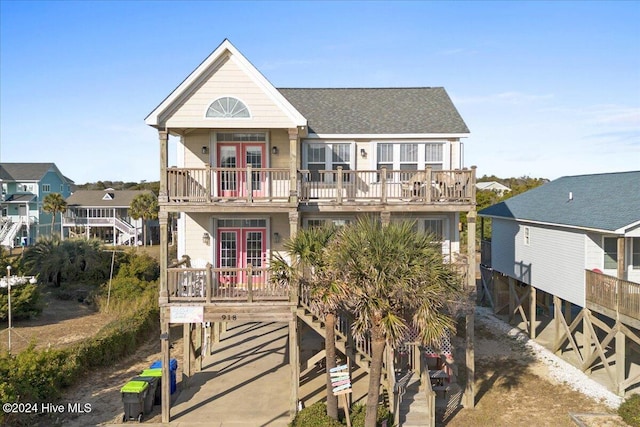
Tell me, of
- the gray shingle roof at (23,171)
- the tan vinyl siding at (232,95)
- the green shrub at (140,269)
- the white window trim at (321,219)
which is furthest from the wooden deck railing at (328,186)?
the gray shingle roof at (23,171)

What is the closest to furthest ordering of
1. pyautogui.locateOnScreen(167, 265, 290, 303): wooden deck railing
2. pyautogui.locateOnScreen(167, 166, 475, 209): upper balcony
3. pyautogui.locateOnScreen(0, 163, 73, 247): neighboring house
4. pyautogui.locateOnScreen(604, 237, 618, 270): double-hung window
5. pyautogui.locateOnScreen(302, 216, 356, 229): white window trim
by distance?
pyautogui.locateOnScreen(167, 265, 290, 303): wooden deck railing
pyautogui.locateOnScreen(167, 166, 475, 209): upper balcony
pyautogui.locateOnScreen(604, 237, 618, 270): double-hung window
pyautogui.locateOnScreen(302, 216, 356, 229): white window trim
pyautogui.locateOnScreen(0, 163, 73, 247): neighboring house

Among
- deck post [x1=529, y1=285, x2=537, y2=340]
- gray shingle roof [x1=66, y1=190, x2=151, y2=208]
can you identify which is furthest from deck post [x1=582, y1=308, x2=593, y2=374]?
gray shingle roof [x1=66, y1=190, x2=151, y2=208]

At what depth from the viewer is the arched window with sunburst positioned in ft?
50.0

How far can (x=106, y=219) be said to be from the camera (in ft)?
186

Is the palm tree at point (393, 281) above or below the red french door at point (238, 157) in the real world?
below

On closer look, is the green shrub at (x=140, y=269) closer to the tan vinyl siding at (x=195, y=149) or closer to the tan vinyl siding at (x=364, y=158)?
the tan vinyl siding at (x=195, y=149)

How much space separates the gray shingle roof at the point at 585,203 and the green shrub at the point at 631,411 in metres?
5.36

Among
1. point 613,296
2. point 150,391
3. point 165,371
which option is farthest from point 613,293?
point 150,391

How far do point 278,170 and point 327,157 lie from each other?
3518 mm

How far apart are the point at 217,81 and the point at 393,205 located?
22.4 feet

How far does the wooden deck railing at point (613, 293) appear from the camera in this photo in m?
14.9

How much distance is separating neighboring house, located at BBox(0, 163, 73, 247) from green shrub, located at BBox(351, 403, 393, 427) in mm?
52441

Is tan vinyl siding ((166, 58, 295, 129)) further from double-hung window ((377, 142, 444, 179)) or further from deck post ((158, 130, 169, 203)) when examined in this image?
double-hung window ((377, 142, 444, 179))

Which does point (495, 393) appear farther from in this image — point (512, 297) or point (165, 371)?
point (165, 371)
